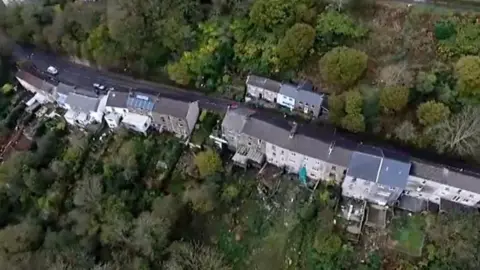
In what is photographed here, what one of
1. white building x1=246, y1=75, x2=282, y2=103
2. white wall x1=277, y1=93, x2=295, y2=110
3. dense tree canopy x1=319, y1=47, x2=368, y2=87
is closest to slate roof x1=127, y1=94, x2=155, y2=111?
white building x1=246, y1=75, x2=282, y2=103

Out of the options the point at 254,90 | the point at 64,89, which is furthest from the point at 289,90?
the point at 64,89

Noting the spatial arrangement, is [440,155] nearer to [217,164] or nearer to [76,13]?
[217,164]

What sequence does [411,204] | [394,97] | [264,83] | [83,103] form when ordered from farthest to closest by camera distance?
1. [83,103]
2. [264,83]
3. [394,97]
4. [411,204]

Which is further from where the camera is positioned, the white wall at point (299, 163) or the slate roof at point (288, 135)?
the white wall at point (299, 163)

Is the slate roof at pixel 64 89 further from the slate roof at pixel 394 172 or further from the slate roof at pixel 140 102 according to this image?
the slate roof at pixel 394 172

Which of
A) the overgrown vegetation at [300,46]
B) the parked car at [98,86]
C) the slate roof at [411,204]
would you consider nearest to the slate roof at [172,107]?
the overgrown vegetation at [300,46]

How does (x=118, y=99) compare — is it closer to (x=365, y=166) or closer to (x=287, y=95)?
(x=287, y=95)

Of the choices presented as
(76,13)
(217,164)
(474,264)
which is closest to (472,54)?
(474,264)

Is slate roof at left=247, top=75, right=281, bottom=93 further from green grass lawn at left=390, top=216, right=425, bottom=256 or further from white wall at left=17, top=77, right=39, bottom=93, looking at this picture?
white wall at left=17, top=77, right=39, bottom=93
